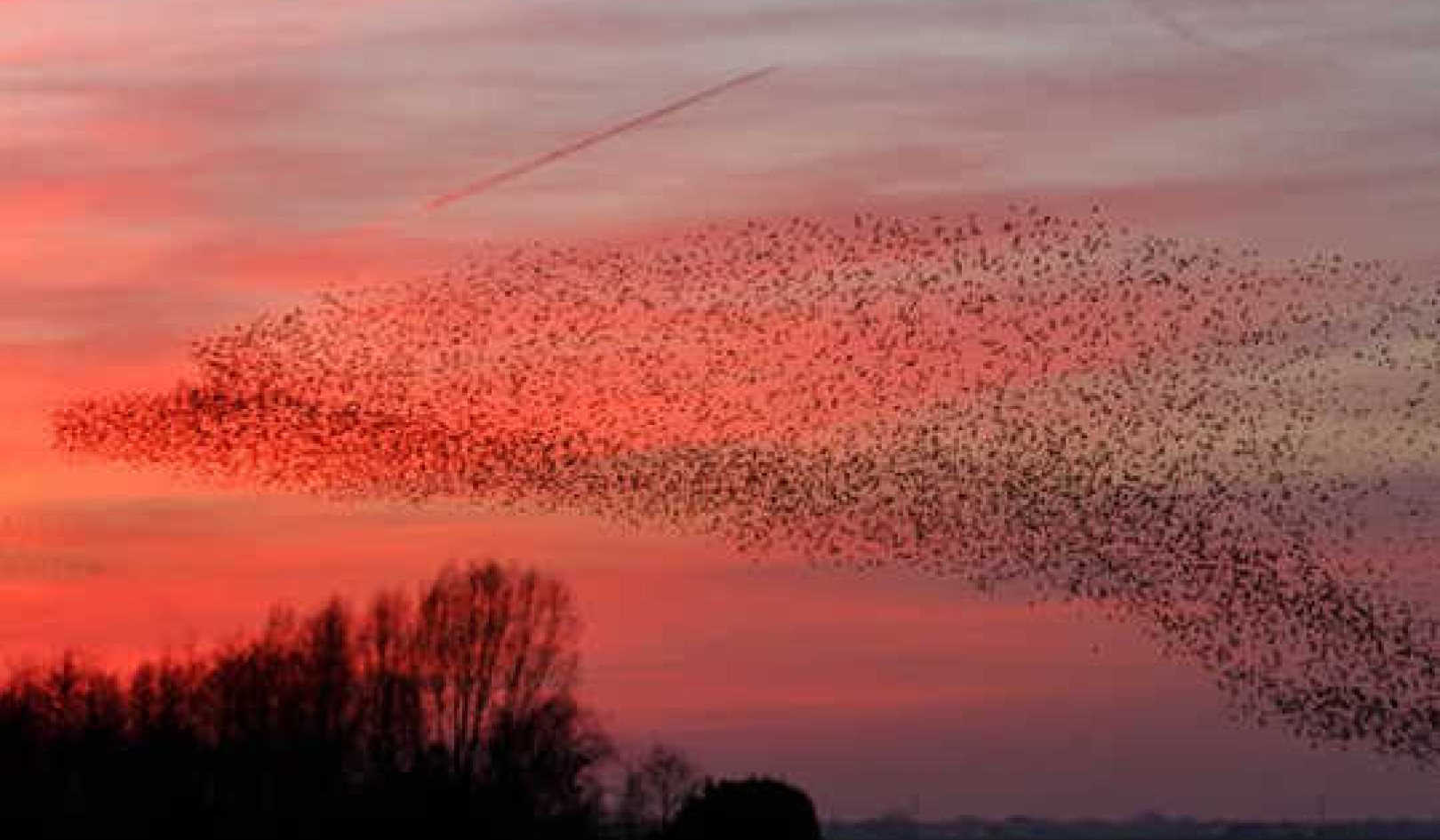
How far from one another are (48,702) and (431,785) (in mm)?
41583

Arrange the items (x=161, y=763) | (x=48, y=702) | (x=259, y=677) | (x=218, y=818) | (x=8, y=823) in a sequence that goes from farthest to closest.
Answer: (x=48, y=702)
(x=259, y=677)
(x=161, y=763)
(x=218, y=818)
(x=8, y=823)

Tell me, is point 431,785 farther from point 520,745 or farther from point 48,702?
point 48,702

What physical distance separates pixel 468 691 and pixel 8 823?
95.3ft

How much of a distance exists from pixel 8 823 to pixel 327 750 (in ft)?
92.6

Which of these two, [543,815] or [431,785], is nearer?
[431,785]

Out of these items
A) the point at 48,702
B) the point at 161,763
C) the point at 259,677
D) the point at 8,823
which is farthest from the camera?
the point at 48,702

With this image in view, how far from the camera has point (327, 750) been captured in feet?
510

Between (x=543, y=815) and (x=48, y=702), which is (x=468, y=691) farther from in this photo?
(x=48, y=702)

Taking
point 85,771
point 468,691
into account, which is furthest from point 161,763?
point 468,691

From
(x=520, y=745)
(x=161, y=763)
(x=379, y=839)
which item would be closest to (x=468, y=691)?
(x=520, y=745)

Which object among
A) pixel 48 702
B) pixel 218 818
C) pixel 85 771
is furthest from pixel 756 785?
pixel 48 702

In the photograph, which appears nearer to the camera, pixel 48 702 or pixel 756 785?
pixel 756 785

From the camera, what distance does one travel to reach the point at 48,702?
175750 millimetres

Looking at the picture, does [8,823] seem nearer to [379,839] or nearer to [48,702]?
[379,839]
